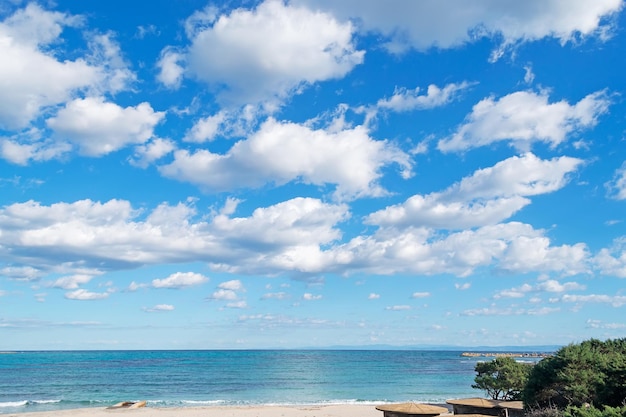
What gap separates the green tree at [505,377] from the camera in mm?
28750

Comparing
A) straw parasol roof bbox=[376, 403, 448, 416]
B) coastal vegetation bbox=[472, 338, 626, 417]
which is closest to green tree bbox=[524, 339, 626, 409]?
coastal vegetation bbox=[472, 338, 626, 417]

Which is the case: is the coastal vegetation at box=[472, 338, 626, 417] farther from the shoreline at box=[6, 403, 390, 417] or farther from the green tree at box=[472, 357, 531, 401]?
the shoreline at box=[6, 403, 390, 417]

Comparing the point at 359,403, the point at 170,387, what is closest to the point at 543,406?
the point at 359,403

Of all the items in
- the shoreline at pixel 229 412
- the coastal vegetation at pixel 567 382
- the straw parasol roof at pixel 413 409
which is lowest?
the shoreline at pixel 229 412

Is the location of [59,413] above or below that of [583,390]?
below

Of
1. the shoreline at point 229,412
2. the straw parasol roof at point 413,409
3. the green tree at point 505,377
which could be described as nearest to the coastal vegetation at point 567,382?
the straw parasol roof at point 413,409

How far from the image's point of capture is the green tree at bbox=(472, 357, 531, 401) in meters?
28.8

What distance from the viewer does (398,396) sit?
47250mm

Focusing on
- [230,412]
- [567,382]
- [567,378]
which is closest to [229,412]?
[230,412]

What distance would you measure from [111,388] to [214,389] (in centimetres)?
1223

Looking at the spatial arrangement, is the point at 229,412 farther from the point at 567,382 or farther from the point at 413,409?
the point at 567,382

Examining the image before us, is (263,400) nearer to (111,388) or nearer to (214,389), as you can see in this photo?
(214,389)

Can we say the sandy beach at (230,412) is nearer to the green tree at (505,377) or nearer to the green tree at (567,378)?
the green tree at (505,377)

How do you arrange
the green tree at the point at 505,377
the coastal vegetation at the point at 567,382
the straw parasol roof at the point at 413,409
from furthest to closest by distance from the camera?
the green tree at the point at 505,377, the straw parasol roof at the point at 413,409, the coastal vegetation at the point at 567,382
